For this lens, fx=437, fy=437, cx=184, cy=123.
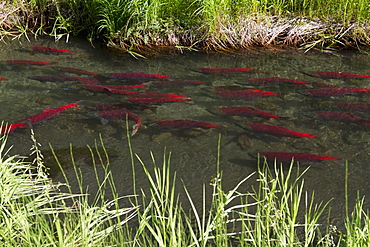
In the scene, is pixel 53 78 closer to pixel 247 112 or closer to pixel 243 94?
pixel 243 94

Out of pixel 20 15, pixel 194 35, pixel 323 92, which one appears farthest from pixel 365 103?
pixel 20 15

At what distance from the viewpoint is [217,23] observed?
6.13 m

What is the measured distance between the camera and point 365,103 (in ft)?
14.1

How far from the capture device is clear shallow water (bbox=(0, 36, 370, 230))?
313 cm

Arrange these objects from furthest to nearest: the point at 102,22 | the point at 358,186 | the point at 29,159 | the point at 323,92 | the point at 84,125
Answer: the point at 102,22
the point at 323,92
the point at 84,125
the point at 29,159
the point at 358,186

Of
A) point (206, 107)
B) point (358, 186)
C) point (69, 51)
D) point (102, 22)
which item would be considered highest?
point (102, 22)

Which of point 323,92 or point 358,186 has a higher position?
point 323,92

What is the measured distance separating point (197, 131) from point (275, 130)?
652 millimetres

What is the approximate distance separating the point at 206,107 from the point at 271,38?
254cm

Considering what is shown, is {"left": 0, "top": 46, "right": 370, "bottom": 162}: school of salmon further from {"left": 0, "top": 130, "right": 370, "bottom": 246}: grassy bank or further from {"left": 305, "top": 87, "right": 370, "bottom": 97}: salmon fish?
{"left": 0, "top": 130, "right": 370, "bottom": 246}: grassy bank

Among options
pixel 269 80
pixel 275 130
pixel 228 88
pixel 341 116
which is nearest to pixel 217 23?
pixel 269 80

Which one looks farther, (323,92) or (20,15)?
(20,15)

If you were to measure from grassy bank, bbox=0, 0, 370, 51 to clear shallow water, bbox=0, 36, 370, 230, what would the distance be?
2.10ft

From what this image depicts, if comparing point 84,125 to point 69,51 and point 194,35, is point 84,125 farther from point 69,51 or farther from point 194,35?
point 194,35
